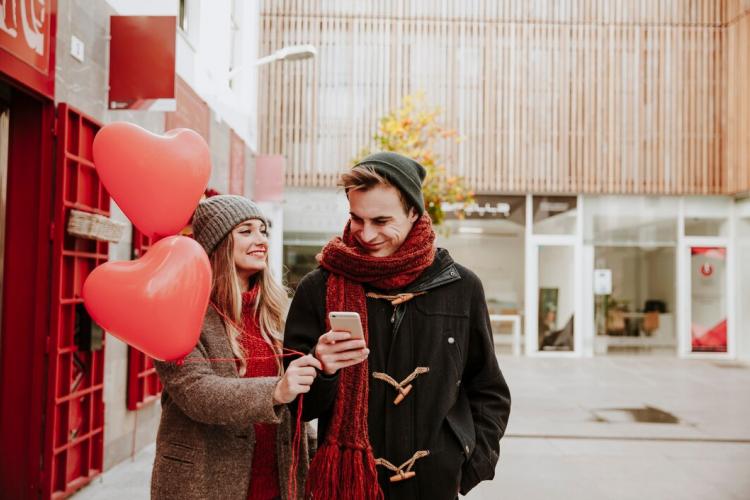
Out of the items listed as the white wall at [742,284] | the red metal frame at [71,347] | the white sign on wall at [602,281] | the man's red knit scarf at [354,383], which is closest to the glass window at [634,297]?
the white sign on wall at [602,281]

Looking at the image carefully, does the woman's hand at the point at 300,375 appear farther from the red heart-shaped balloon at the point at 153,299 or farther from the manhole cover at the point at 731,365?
the manhole cover at the point at 731,365

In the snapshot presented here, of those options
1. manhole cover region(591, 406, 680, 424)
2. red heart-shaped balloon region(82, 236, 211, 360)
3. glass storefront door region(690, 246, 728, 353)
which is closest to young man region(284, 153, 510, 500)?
red heart-shaped balloon region(82, 236, 211, 360)

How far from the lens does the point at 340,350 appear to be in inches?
71.7

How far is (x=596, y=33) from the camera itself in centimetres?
1531

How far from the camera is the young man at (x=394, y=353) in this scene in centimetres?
203

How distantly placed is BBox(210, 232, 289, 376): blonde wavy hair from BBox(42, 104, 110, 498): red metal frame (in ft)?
8.14

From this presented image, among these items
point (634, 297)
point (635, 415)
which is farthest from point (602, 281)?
point (635, 415)

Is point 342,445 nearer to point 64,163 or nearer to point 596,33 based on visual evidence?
point 64,163

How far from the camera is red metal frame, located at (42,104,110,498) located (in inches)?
179

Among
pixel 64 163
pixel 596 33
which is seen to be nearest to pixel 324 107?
pixel 596 33

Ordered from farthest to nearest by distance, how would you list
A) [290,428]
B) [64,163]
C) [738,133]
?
[738,133], [64,163], [290,428]

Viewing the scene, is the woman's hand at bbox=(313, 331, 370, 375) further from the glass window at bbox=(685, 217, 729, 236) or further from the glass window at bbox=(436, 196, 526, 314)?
the glass window at bbox=(685, 217, 729, 236)

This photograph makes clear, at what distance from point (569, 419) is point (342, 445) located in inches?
272

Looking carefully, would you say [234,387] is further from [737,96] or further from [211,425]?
[737,96]
